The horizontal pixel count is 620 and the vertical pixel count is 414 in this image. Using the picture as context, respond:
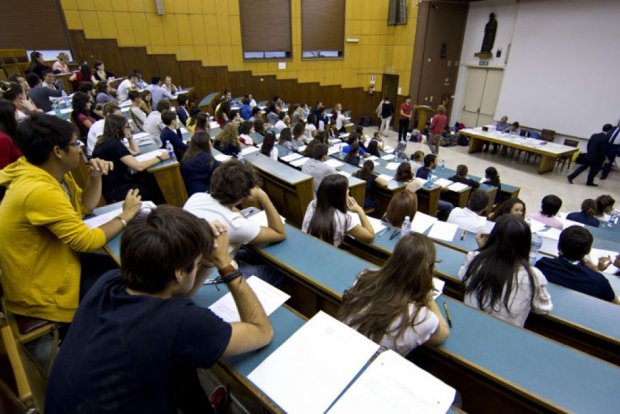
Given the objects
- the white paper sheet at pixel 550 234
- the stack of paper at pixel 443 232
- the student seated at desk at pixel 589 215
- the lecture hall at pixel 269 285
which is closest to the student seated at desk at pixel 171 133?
the lecture hall at pixel 269 285

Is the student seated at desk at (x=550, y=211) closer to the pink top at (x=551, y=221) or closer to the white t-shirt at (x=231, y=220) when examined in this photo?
the pink top at (x=551, y=221)

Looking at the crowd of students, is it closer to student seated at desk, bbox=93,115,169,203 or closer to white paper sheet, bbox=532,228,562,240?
student seated at desk, bbox=93,115,169,203

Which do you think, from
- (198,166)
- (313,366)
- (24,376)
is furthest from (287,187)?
(24,376)

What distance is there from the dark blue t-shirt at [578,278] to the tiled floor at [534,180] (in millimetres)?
5103

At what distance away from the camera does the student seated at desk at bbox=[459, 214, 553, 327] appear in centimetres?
192

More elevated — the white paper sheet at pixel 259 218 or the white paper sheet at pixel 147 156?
the white paper sheet at pixel 147 156

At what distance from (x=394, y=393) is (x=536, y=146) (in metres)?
9.57

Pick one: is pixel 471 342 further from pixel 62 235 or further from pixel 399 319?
pixel 62 235

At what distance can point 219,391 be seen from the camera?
5.69 ft

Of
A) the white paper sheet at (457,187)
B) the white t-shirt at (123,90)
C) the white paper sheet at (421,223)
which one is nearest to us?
the white paper sheet at (421,223)

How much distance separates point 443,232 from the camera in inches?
125

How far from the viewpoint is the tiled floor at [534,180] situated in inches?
289

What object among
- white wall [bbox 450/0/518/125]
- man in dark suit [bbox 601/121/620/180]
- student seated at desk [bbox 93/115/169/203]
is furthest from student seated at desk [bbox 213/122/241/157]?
white wall [bbox 450/0/518/125]

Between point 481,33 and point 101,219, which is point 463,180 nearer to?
point 101,219
